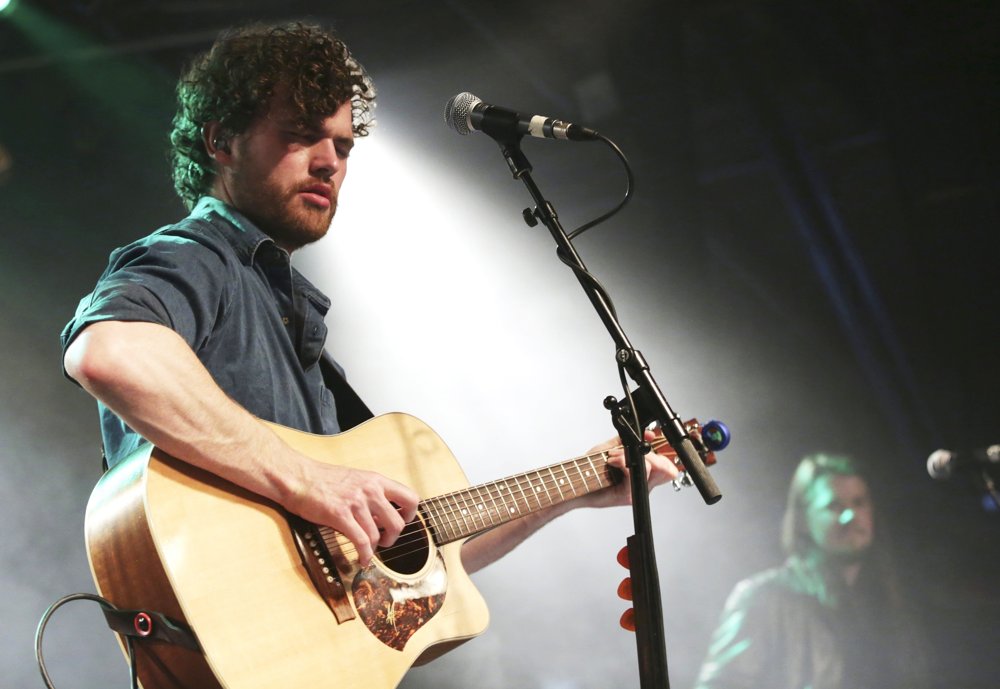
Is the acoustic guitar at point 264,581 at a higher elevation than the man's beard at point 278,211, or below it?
below

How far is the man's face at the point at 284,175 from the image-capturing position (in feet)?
6.98

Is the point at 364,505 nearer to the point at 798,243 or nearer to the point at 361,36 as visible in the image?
the point at 361,36

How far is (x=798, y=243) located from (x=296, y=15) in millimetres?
3245

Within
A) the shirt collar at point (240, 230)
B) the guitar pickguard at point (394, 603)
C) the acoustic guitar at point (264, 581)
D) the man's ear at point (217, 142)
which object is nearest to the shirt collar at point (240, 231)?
the shirt collar at point (240, 230)

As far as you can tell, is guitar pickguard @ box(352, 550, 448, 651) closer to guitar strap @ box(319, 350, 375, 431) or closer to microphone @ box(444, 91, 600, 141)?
guitar strap @ box(319, 350, 375, 431)

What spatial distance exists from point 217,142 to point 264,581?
1296mm

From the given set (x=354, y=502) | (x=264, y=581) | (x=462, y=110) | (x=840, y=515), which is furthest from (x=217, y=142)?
(x=840, y=515)

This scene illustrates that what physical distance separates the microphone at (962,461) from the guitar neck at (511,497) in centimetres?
169

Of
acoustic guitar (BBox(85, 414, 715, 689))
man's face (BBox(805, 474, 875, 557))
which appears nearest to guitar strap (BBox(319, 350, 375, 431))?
acoustic guitar (BBox(85, 414, 715, 689))

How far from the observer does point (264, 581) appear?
1.54 metres

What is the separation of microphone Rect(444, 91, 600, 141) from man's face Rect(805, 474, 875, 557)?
3595 millimetres

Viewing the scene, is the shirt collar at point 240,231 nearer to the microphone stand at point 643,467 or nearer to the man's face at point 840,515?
the microphone stand at point 643,467

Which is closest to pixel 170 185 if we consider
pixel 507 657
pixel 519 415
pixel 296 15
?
pixel 296 15

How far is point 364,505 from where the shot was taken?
1676 millimetres
